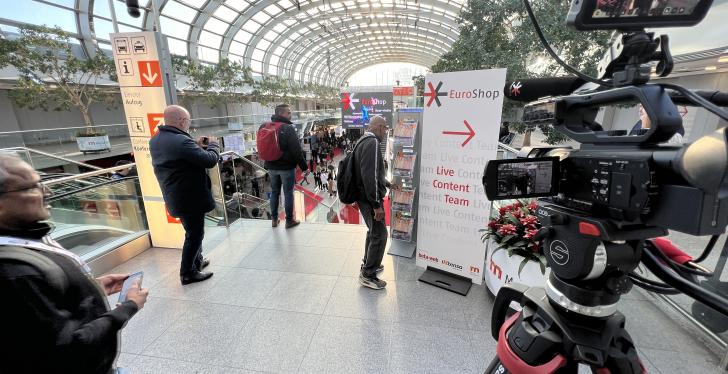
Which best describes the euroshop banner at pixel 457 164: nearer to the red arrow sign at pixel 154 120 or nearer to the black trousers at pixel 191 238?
the black trousers at pixel 191 238

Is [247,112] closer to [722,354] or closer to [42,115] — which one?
[42,115]

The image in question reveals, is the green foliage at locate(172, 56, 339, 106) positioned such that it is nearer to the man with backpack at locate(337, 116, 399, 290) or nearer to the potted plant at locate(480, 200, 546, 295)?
the man with backpack at locate(337, 116, 399, 290)

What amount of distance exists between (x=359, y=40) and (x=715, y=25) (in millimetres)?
30178

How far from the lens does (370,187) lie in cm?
238

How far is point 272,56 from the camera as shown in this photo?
24422 millimetres

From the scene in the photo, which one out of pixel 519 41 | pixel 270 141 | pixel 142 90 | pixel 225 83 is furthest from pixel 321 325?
pixel 225 83

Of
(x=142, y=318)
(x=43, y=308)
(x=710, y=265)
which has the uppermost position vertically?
(x=43, y=308)

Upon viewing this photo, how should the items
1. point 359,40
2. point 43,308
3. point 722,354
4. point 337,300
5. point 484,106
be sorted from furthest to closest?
point 359,40 → point 337,300 → point 484,106 → point 722,354 → point 43,308

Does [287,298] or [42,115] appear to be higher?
[42,115]

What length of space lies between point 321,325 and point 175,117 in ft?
6.64

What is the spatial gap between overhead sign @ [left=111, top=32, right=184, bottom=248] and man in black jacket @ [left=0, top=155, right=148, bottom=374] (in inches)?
92.3

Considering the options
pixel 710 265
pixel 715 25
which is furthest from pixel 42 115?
pixel 715 25

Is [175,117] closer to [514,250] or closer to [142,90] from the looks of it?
[142,90]

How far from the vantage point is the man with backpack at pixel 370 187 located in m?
2.38
